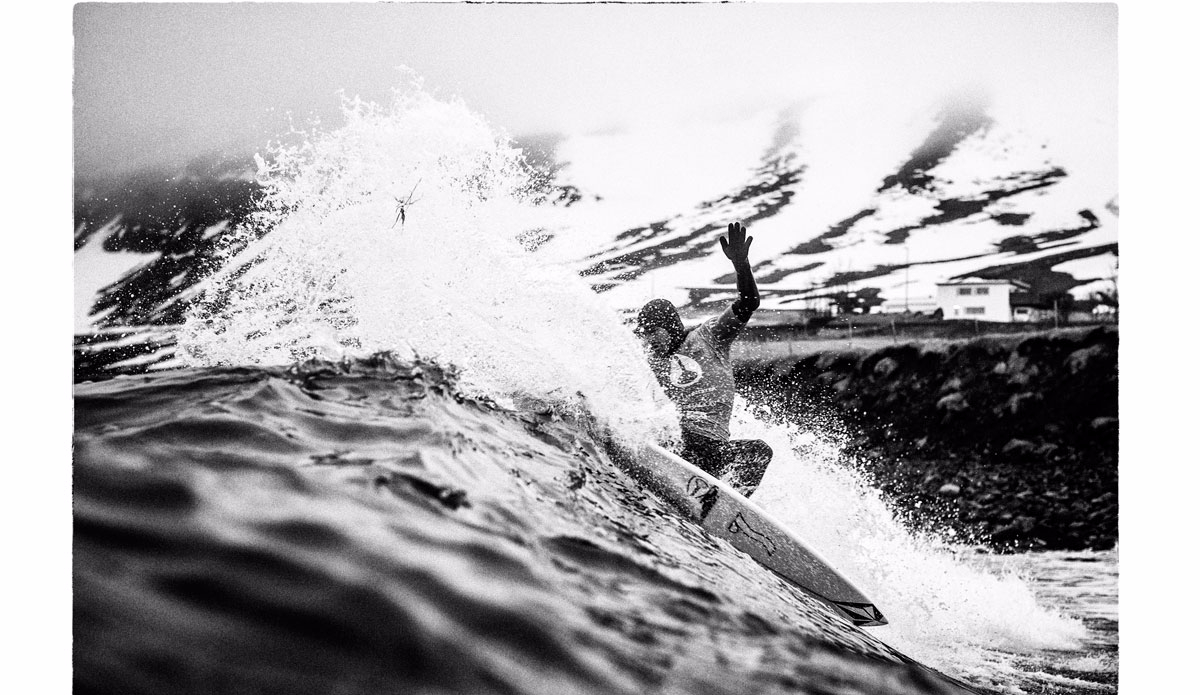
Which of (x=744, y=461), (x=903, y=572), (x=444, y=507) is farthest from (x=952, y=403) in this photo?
(x=444, y=507)

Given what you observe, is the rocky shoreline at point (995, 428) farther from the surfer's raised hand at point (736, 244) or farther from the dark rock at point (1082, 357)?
the surfer's raised hand at point (736, 244)

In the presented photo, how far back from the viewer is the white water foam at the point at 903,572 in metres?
2.83

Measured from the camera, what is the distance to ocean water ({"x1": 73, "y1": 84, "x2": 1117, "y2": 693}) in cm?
211

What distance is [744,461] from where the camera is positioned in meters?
2.82

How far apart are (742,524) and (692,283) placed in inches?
29.7

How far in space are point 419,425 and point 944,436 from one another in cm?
166

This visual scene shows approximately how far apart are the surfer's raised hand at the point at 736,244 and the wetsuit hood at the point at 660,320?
24 centimetres

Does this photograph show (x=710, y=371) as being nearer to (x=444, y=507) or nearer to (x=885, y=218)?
(x=885, y=218)

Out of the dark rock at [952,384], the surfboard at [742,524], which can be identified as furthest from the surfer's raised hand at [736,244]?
the dark rock at [952,384]

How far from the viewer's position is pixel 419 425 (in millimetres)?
2410

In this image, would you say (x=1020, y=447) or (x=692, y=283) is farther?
(x=1020, y=447)

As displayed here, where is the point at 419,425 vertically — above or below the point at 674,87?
below
